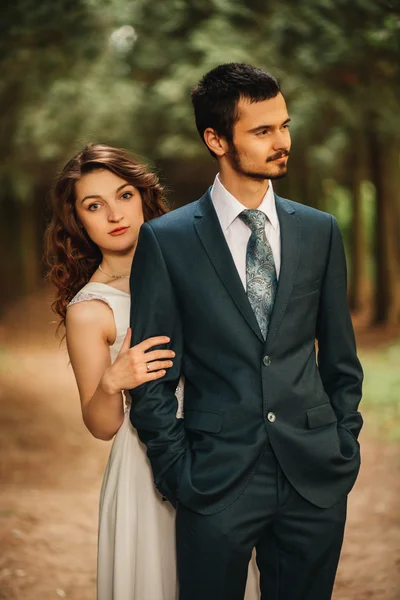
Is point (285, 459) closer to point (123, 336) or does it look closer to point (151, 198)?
point (123, 336)

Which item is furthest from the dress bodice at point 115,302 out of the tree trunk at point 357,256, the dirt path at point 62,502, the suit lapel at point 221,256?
the tree trunk at point 357,256

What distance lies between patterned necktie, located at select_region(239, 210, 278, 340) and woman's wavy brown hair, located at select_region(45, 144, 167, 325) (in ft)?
1.92

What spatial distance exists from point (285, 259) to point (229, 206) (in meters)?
0.21

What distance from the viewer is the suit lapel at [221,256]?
2.15m

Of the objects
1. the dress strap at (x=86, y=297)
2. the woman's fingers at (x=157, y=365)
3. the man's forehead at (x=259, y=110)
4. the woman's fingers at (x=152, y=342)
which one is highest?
the man's forehead at (x=259, y=110)

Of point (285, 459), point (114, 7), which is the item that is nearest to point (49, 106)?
point (114, 7)

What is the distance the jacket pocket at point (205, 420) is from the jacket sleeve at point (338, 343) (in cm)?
37

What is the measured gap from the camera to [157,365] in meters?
2.17

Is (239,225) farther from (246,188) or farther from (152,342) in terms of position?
(152,342)

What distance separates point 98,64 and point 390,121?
315cm

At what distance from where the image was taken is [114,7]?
852cm

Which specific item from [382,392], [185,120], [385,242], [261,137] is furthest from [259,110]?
[385,242]

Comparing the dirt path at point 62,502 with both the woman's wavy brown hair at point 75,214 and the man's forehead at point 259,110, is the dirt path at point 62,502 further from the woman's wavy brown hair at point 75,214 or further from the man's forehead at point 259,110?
the man's forehead at point 259,110

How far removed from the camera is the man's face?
83.7 inches
